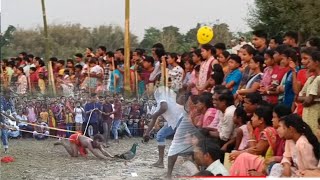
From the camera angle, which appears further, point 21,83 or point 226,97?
point 21,83

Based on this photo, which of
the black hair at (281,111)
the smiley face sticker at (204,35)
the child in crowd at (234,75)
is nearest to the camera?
the black hair at (281,111)

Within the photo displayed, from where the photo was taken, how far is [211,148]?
5340 millimetres

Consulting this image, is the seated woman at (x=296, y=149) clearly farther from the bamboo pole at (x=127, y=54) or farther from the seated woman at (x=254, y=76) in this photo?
the bamboo pole at (x=127, y=54)

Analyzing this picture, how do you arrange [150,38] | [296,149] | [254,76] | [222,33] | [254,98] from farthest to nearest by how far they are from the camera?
[150,38] < [222,33] < [254,76] < [254,98] < [296,149]

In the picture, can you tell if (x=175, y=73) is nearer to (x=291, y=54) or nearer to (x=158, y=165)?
(x=158, y=165)

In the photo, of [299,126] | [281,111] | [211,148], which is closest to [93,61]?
[211,148]

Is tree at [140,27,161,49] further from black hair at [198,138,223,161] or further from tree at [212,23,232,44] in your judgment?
black hair at [198,138,223,161]

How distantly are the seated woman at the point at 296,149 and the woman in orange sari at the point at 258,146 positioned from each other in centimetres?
24

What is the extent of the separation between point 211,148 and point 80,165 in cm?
272

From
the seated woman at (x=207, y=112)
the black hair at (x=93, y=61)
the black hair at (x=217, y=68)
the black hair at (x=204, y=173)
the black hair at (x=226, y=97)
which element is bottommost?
the black hair at (x=204, y=173)

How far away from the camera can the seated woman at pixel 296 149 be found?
444cm

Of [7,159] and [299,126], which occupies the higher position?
[299,126]

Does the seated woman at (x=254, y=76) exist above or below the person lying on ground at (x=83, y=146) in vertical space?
above

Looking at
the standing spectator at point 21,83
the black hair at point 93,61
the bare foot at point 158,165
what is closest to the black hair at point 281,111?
the bare foot at point 158,165
